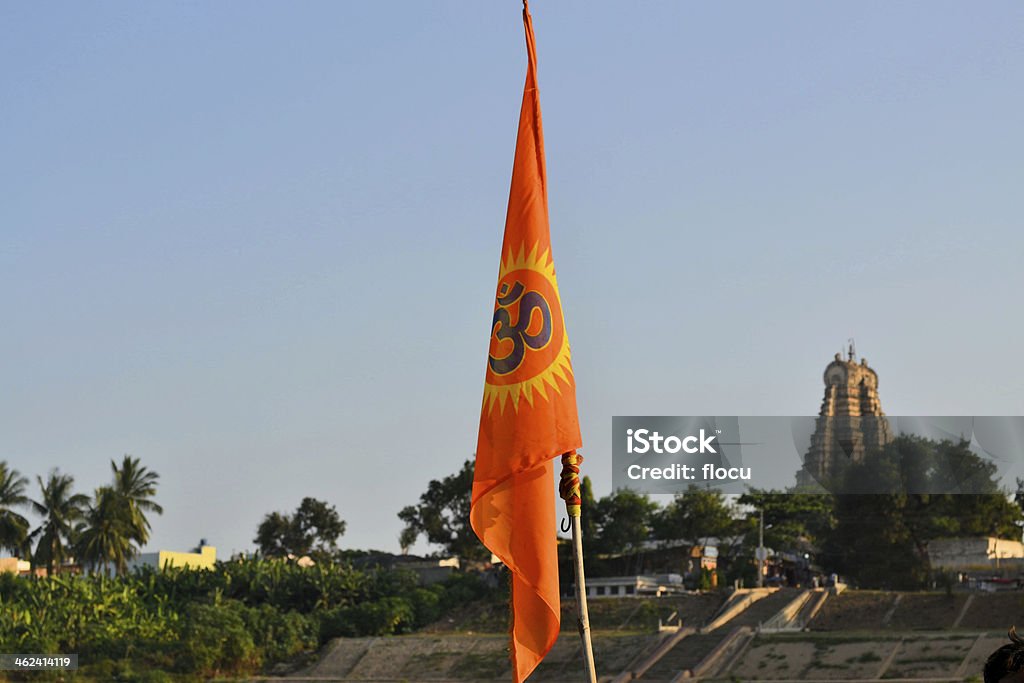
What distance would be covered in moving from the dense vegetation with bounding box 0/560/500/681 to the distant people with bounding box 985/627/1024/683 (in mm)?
→ 35617

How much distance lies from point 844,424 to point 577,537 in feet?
217

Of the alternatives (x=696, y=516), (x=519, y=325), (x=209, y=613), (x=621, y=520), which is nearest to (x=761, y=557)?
(x=696, y=516)

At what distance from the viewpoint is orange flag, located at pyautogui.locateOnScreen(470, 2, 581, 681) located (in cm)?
530

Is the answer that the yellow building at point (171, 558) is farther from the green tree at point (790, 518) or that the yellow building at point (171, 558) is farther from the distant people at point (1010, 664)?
the distant people at point (1010, 664)

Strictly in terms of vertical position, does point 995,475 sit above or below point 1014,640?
above

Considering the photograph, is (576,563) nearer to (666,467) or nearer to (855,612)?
(855,612)

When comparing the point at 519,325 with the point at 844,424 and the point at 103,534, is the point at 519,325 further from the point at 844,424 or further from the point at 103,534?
the point at 844,424

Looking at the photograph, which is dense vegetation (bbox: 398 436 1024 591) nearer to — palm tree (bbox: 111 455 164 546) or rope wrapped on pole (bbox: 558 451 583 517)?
palm tree (bbox: 111 455 164 546)

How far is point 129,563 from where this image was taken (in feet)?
178

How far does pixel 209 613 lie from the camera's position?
39719mm

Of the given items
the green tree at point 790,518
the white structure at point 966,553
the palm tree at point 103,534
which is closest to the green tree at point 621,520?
the green tree at point 790,518

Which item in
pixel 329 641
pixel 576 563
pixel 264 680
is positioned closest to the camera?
pixel 576 563

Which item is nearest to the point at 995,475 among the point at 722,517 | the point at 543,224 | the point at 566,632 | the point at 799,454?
the point at 799,454

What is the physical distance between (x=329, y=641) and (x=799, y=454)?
15657 millimetres
